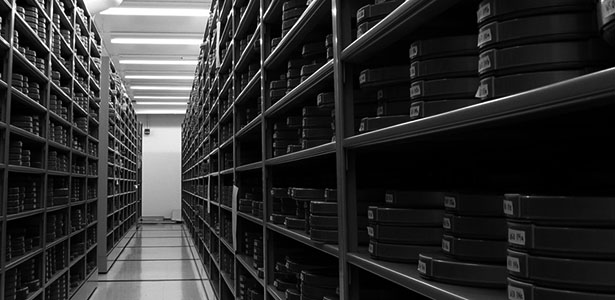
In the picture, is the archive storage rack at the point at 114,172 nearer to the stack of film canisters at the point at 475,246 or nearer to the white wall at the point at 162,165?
the white wall at the point at 162,165

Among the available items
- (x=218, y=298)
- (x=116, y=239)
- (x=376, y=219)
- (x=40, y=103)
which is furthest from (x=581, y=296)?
(x=116, y=239)

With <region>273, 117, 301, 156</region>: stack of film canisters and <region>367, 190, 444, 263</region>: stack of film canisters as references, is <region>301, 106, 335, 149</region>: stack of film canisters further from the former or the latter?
<region>367, 190, 444, 263</region>: stack of film canisters

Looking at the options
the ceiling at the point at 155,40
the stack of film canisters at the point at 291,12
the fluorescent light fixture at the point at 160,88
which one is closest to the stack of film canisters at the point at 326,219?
the stack of film canisters at the point at 291,12

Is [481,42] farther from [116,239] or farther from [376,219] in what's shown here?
[116,239]

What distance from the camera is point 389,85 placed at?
181 centimetres

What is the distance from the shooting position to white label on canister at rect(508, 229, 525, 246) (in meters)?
1.02

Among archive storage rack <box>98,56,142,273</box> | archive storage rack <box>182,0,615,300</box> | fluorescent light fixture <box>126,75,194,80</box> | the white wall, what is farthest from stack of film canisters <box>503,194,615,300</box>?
the white wall

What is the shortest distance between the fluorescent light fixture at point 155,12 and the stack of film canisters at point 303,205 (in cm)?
726

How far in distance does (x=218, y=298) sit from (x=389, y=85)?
4975 mm

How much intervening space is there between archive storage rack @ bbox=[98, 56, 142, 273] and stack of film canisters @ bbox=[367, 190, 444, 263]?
7.17 m

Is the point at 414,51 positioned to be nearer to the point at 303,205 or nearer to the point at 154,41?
the point at 303,205

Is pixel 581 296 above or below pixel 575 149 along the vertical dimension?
below

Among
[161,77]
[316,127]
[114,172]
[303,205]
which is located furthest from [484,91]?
[161,77]

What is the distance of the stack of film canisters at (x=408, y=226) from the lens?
163 centimetres
